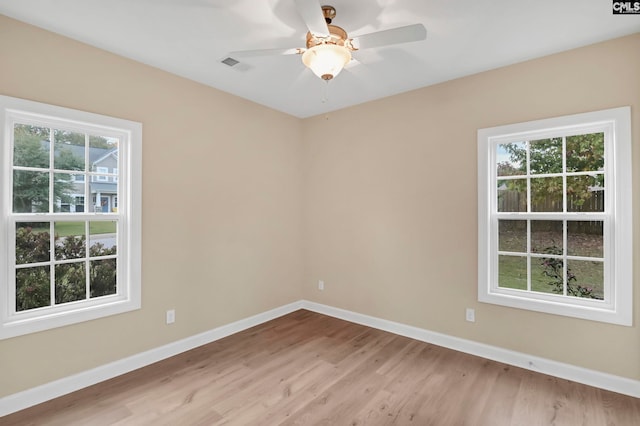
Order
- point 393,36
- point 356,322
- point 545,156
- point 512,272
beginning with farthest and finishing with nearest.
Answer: point 356,322
point 512,272
point 545,156
point 393,36

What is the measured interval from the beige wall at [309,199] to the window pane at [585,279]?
27 centimetres

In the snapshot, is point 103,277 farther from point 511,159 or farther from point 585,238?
point 585,238

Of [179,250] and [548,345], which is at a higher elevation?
[179,250]

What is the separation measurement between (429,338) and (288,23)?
320 cm

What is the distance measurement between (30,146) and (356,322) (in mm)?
3563

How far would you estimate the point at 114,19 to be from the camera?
7.13 feet

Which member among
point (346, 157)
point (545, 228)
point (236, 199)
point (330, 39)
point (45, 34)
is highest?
point (45, 34)

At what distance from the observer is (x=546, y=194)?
280 centimetres

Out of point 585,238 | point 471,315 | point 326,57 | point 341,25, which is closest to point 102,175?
point 326,57

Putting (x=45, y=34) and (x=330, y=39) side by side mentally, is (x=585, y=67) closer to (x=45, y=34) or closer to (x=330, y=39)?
(x=330, y=39)

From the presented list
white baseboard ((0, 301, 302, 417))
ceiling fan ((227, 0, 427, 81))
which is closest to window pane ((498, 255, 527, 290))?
ceiling fan ((227, 0, 427, 81))

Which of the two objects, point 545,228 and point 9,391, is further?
point 545,228

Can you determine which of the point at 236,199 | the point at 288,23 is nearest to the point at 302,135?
the point at 236,199

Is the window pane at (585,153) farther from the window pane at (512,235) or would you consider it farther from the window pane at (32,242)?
the window pane at (32,242)
